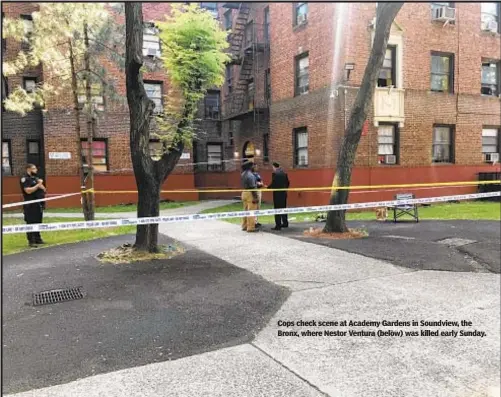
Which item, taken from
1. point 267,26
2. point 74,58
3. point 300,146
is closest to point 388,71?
point 300,146

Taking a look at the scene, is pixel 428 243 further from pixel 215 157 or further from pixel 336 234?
pixel 215 157

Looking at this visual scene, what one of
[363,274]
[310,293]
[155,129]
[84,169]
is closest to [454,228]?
[363,274]

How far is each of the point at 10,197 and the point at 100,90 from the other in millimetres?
3027

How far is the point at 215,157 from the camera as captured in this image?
6270 millimetres

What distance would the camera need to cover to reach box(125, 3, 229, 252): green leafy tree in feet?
20.6

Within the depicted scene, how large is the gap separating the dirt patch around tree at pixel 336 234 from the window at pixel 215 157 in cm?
330

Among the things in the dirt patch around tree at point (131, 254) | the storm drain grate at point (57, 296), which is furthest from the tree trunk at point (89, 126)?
the storm drain grate at point (57, 296)

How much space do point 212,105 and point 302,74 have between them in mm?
1911

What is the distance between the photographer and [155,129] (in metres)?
7.22

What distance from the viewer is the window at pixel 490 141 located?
10.9 metres

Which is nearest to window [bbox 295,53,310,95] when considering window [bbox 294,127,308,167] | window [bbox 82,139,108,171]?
window [bbox 294,127,308,167]

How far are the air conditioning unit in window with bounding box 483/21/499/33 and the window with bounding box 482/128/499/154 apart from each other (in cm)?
351

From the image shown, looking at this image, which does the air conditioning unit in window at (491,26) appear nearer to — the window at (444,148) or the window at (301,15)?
the window at (444,148)

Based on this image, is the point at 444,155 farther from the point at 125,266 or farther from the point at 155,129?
the point at 125,266
